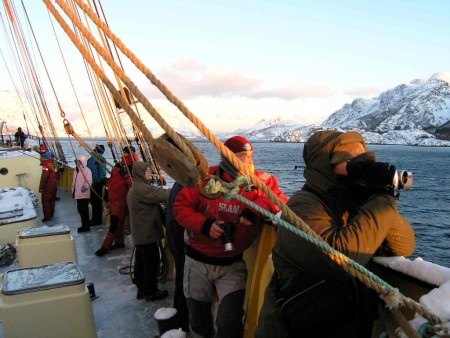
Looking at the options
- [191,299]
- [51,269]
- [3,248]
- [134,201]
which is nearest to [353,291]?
[191,299]

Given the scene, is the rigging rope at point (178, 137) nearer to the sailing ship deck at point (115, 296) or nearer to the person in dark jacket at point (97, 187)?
the sailing ship deck at point (115, 296)

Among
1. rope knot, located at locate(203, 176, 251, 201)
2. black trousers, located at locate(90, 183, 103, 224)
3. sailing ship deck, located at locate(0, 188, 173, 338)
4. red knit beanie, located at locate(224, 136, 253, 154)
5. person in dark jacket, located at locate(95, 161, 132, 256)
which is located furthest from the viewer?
black trousers, located at locate(90, 183, 103, 224)

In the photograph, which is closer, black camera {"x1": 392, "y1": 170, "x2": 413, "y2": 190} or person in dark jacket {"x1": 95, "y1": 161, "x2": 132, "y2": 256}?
black camera {"x1": 392, "y1": 170, "x2": 413, "y2": 190}

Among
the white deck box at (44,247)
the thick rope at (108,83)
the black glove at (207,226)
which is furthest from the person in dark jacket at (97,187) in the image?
the thick rope at (108,83)

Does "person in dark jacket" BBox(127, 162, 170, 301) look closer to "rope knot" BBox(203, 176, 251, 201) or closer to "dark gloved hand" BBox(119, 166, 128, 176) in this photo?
"dark gloved hand" BBox(119, 166, 128, 176)

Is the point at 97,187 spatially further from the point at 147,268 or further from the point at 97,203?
the point at 147,268

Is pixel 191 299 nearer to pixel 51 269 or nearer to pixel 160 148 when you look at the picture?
pixel 51 269

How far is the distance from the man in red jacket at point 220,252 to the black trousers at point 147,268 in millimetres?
1588

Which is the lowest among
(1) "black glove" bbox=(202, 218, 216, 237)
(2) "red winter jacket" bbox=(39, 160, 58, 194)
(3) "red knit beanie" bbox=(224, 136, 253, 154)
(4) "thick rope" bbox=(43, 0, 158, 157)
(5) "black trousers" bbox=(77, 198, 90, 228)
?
(5) "black trousers" bbox=(77, 198, 90, 228)

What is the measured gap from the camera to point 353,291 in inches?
69.0

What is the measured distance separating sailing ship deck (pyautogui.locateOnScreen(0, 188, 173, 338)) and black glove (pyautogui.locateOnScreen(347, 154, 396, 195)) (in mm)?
2814

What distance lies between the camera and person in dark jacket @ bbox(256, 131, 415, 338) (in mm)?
1632

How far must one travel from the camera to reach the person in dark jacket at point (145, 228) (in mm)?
4504

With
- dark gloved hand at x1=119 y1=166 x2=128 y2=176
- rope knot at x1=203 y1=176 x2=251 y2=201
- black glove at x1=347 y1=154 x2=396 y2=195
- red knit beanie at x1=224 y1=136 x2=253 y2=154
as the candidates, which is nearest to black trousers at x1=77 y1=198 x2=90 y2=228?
dark gloved hand at x1=119 y1=166 x2=128 y2=176
